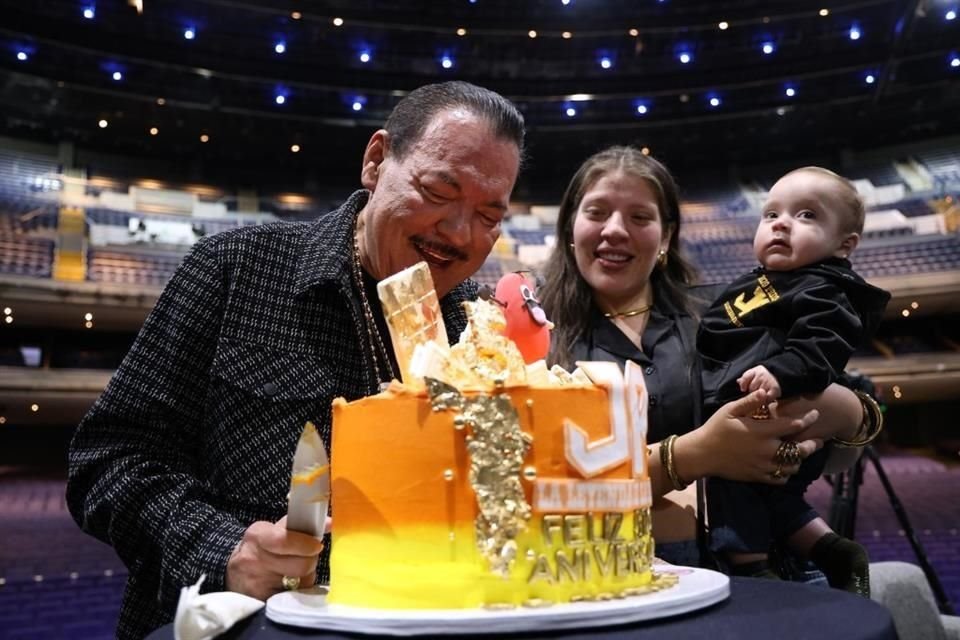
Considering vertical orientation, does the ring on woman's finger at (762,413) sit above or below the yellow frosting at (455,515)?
above

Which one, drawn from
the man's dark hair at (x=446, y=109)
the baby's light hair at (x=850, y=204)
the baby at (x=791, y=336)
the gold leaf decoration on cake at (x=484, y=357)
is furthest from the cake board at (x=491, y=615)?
the baby's light hair at (x=850, y=204)

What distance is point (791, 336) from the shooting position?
1519 millimetres

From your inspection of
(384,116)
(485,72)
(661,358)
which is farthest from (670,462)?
(485,72)

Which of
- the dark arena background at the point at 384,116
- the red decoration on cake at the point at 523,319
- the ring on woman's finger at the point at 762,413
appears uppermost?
the dark arena background at the point at 384,116

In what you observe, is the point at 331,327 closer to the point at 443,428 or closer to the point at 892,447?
the point at 443,428

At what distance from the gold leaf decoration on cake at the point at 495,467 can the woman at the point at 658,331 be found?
0.60 m

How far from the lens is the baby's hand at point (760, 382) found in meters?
1.35

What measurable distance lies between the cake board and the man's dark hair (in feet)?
2.40

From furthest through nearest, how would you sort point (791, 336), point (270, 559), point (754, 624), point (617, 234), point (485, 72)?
point (485, 72) → point (617, 234) → point (791, 336) → point (270, 559) → point (754, 624)

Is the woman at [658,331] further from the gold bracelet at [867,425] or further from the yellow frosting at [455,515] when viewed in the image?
the yellow frosting at [455,515]

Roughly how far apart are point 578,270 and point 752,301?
373 mm

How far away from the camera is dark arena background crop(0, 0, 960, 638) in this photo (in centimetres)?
976

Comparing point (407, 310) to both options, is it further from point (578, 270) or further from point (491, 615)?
point (578, 270)

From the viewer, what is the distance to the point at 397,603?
83cm
